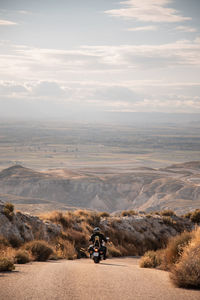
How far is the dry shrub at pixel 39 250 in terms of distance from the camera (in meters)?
13.5

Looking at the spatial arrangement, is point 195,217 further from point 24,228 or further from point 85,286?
point 85,286

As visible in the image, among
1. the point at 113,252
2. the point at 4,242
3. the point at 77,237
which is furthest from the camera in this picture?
the point at 113,252

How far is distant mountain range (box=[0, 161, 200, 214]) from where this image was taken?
4048 inches

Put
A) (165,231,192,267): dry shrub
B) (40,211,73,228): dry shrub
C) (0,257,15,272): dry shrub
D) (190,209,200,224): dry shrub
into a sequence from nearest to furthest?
(0,257,15,272): dry shrub < (165,231,192,267): dry shrub < (40,211,73,228): dry shrub < (190,209,200,224): dry shrub

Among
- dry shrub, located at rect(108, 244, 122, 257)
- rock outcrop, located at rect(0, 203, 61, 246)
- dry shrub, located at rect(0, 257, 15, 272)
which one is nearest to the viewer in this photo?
dry shrub, located at rect(0, 257, 15, 272)

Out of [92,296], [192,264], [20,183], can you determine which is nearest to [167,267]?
[192,264]

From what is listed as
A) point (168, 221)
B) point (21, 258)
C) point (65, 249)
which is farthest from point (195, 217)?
point (21, 258)

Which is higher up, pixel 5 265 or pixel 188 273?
pixel 188 273

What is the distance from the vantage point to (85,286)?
8070 mm

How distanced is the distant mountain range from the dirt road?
8493 cm

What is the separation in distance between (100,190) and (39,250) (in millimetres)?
102967

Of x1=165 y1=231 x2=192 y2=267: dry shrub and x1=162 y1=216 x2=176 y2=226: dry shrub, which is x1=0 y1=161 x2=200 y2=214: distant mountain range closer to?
x1=162 y1=216 x2=176 y2=226: dry shrub

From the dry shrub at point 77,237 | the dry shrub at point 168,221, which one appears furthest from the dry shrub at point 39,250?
the dry shrub at point 168,221

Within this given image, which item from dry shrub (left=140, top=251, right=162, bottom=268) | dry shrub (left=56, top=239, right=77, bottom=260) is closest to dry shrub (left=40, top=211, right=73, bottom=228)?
dry shrub (left=56, top=239, right=77, bottom=260)
